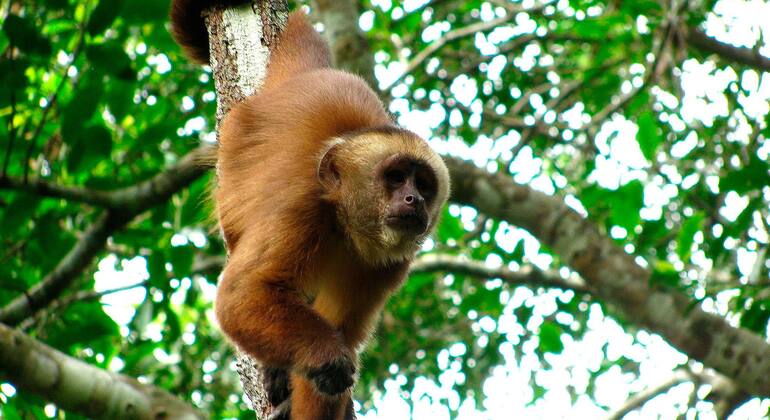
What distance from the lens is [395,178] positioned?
16.0ft

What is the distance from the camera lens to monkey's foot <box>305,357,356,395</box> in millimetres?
4148

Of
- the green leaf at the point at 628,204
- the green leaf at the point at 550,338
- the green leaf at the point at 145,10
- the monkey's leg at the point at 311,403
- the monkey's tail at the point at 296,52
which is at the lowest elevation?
the green leaf at the point at 550,338

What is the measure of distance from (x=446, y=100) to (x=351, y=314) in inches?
219

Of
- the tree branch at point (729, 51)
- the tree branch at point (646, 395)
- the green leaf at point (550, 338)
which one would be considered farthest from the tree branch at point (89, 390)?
the tree branch at point (729, 51)

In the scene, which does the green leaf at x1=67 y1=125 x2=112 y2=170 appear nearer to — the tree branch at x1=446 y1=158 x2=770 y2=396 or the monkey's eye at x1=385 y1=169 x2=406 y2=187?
the monkey's eye at x1=385 y1=169 x2=406 y2=187

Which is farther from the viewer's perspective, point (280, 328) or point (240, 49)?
point (240, 49)

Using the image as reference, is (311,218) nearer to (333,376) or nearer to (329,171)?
(329,171)

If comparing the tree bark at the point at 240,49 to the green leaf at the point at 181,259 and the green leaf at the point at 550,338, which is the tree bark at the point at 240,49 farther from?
the green leaf at the point at 550,338

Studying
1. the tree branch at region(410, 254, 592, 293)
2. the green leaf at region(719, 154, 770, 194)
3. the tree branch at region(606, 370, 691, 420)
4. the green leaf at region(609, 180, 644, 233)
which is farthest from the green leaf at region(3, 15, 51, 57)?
the tree branch at region(606, 370, 691, 420)

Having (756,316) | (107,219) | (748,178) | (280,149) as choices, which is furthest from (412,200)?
(107,219)

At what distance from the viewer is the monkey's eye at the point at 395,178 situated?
4848mm

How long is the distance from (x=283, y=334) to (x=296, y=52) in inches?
72.8

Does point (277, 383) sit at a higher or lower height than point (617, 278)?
higher

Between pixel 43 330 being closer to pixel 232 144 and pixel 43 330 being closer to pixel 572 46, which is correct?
pixel 232 144
